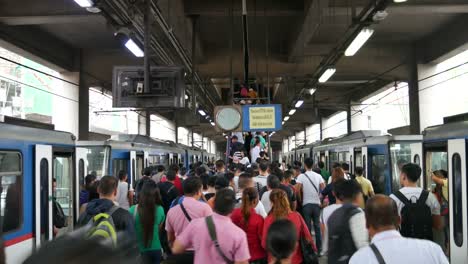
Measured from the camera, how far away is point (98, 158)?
42.2 ft

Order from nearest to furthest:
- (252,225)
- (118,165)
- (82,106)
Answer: (252,225)
(118,165)
(82,106)

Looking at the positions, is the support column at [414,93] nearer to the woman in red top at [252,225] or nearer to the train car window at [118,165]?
the train car window at [118,165]

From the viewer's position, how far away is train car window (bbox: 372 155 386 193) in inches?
491

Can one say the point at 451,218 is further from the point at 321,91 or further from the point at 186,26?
the point at 321,91

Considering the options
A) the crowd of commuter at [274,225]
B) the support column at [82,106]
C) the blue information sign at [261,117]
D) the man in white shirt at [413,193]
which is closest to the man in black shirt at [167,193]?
the crowd of commuter at [274,225]

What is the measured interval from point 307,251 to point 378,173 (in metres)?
8.77

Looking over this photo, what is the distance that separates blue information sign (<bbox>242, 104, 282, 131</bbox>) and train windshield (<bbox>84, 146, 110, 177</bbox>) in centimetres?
388

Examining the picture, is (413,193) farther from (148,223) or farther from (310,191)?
(310,191)

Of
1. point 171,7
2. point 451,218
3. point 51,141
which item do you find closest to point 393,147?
point 451,218

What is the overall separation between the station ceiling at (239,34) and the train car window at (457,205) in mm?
3107

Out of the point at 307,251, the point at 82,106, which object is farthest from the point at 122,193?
the point at 82,106

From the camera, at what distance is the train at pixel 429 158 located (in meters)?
6.19

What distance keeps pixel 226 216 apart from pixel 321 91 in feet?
85.1

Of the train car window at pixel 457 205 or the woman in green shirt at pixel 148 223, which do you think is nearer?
the woman in green shirt at pixel 148 223
